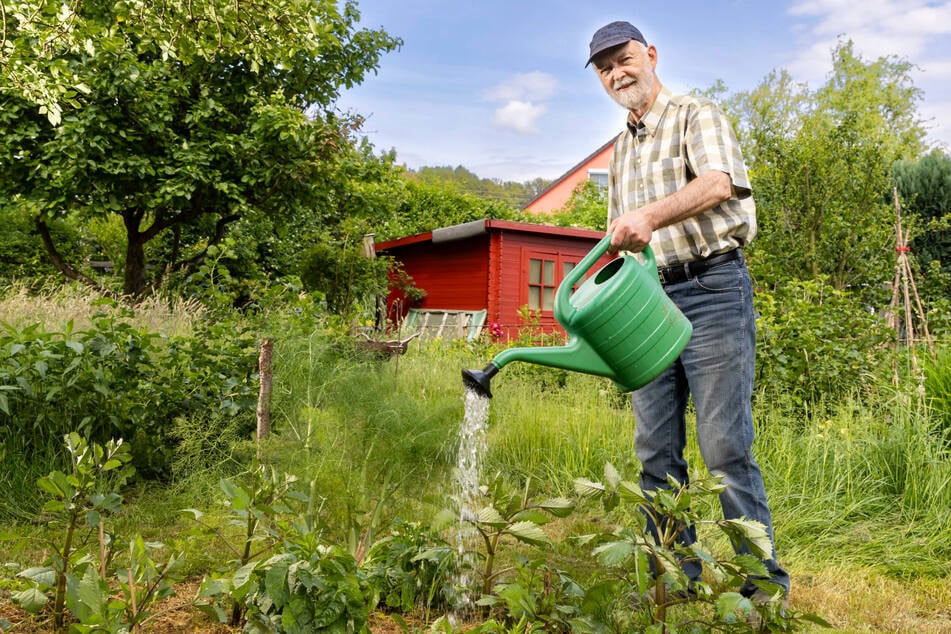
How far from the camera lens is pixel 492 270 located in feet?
39.8

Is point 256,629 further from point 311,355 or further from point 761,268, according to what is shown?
point 761,268

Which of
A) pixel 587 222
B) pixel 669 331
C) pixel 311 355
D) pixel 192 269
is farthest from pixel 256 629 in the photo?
pixel 587 222

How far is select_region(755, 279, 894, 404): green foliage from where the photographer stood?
411 centimetres

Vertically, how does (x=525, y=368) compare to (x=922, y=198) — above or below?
below

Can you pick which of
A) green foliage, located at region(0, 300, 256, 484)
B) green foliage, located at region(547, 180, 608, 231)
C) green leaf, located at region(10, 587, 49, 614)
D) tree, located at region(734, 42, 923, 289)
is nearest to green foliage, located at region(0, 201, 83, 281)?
green foliage, located at region(0, 300, 256, 484)

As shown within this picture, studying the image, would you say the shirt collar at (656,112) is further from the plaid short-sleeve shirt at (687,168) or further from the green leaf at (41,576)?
the green leaf at (41,576)

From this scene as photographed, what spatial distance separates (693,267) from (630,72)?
1.96 ft

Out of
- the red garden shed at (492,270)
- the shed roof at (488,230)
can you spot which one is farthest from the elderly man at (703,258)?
the shed roof at (488,230)

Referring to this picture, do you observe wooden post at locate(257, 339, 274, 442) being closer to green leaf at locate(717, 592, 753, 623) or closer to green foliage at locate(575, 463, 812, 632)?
green foliage at locate(575, 463, 812, 632)

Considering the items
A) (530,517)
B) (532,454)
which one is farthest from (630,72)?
(532,454)

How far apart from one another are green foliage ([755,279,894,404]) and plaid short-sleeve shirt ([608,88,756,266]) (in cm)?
227

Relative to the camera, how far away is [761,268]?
6055 mm

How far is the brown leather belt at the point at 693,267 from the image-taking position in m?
2.00

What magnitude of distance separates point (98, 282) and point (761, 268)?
7334 mm
